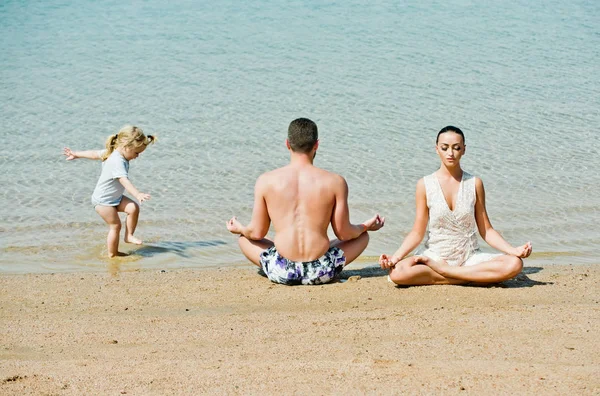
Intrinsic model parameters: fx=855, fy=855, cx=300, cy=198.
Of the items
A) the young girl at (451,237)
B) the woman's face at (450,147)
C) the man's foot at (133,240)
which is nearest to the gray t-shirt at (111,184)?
the man's foot at (133,240)

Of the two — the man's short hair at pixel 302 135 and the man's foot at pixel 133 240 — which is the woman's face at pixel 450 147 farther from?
the man's foot at pixel 133 240

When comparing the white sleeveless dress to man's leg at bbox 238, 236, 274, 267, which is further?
man's leg at bbox 238, 236, 274, 267

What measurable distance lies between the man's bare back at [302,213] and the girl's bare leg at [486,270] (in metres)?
0.65

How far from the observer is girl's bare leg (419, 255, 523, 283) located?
6125 mm

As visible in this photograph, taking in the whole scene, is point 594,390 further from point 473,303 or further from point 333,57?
point 333,57

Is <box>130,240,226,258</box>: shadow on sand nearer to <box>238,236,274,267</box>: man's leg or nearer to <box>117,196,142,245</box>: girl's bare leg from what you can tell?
<box>117,196,142,245</box>: girl's bare leg

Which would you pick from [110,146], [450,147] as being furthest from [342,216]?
[110,146]

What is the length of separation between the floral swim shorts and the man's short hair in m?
0.83

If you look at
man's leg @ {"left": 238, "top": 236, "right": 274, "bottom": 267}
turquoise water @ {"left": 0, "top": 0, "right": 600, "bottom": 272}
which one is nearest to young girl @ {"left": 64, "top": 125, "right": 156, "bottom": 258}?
turquoise water @ {"left": 0, "top": 0, "right": 600, "bottom": 272}

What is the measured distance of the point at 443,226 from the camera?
6.34m

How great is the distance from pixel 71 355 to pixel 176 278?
6.99ft

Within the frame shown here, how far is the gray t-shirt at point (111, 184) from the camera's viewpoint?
7922 mm

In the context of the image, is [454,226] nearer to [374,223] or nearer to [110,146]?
[374,223]

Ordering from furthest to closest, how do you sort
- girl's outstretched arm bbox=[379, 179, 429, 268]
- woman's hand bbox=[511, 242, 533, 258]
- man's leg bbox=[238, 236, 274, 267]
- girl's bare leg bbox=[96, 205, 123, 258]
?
girl's bare leg bbox=[96, 205, 123, 258] → man's leg bbox=[238, 236, 274, 267] → girl's outstretched arm bbox=[379, 179, 429, 268] → woman's hand bbox=[511, 242, 533, 258]
